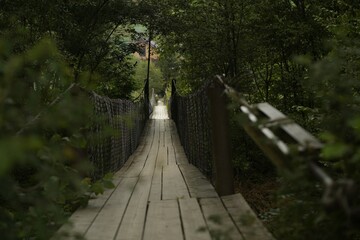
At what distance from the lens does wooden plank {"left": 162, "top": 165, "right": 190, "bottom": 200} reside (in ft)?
13.4

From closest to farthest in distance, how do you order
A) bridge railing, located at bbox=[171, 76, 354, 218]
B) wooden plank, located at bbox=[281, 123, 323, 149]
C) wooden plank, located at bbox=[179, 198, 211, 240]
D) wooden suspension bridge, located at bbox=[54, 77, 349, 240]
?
1. bridge railing, located at bbox=[171, 76, 354, 218]
2. wooden plank, located at bbox=[281, 123, 323, 149]
3. wooden suspension bridge, located at bbox=[54, 77, 349, 240]
4. wooden plank, located at bbox=[179, 198, 211, 240]

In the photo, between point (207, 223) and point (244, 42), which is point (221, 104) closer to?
point (207, 223)

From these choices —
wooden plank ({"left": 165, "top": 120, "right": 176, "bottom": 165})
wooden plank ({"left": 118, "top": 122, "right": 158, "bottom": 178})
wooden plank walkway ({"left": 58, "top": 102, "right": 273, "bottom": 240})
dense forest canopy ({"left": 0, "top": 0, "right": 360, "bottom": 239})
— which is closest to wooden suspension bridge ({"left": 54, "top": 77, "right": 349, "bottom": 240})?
wooden plank walkway ({"left": 58, "top": 102, "right": 273, "bottom": 240})

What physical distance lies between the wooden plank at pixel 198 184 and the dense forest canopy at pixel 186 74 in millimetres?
628

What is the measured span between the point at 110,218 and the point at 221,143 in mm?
1162

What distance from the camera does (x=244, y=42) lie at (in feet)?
30.9

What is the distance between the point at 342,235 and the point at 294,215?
40 cm

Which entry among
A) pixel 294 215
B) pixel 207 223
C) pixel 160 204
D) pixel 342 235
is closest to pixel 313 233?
pixel 294 215

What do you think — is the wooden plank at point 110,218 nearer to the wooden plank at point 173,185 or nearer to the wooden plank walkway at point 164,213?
the wooden plank walkway at point 164,213

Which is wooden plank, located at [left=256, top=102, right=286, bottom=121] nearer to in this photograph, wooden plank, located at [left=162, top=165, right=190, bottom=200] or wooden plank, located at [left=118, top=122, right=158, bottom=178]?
wooden plank, located at [left=162, top=165, right=190, bottom=200]

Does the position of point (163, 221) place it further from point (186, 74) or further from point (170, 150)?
point (186, 74)

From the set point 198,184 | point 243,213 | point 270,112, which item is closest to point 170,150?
point 198,184

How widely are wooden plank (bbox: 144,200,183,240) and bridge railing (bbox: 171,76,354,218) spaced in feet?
1.71

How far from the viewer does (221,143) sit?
153 inches
